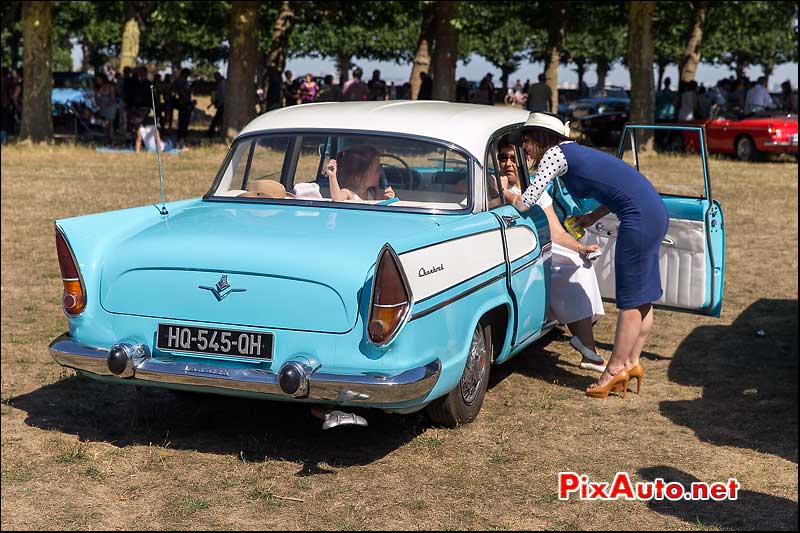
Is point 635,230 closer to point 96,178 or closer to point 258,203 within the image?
point 258,203

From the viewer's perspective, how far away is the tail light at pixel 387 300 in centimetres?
514

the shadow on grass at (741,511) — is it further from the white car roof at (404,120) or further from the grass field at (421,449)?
the white car roof at (404,120)

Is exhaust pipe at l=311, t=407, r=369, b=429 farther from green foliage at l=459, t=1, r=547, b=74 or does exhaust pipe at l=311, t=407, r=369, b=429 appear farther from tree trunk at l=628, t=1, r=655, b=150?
green foliage at l=459, t=1, r=547, b=74

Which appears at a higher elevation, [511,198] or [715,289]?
[511,198]

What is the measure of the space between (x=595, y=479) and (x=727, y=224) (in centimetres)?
982

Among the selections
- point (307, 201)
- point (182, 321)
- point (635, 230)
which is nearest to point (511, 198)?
point (635, 230)

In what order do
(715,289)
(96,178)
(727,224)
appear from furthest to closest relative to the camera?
(96,178) < (727,224) < (715,289)

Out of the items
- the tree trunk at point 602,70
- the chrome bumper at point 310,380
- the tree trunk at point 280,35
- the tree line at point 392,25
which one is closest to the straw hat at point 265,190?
the chrome bumper at point 310,380

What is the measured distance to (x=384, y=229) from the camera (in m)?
5.83

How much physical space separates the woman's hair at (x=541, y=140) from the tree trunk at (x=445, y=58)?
58.0 feet

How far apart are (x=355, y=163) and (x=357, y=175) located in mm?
76

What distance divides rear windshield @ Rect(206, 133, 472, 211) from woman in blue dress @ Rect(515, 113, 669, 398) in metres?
0.55

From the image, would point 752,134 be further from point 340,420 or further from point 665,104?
point 340,420

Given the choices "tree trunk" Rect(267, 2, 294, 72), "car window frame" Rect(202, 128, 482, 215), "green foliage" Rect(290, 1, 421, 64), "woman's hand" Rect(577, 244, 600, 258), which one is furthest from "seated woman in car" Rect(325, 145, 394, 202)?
"green foliage" Rect(290, 1, 421, 64)
